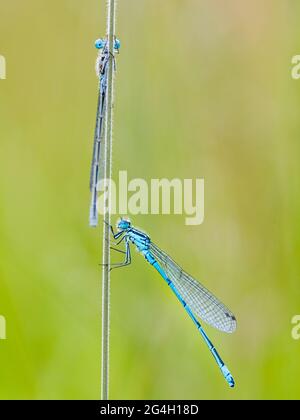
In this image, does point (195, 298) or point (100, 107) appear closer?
point (100, 107)

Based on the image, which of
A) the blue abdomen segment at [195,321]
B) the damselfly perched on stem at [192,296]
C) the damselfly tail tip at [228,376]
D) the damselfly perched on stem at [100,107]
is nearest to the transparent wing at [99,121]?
the damselfly perched on stem at [100,107]

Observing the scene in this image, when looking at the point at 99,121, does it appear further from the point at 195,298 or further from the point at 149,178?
the point at 195,298

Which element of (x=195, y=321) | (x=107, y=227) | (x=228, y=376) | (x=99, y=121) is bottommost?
(x=228, y=376)

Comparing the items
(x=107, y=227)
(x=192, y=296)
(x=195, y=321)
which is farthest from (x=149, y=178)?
(x=107, y=227)

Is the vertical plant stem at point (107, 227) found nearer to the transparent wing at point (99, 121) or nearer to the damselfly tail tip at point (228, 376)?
the transparent wing at point (99, 121)

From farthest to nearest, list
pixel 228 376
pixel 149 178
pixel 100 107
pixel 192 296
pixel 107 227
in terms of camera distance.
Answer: pixel 149 178, pixel 192 296, pixel 228 376, pixel 100 107, pixel 107 227
